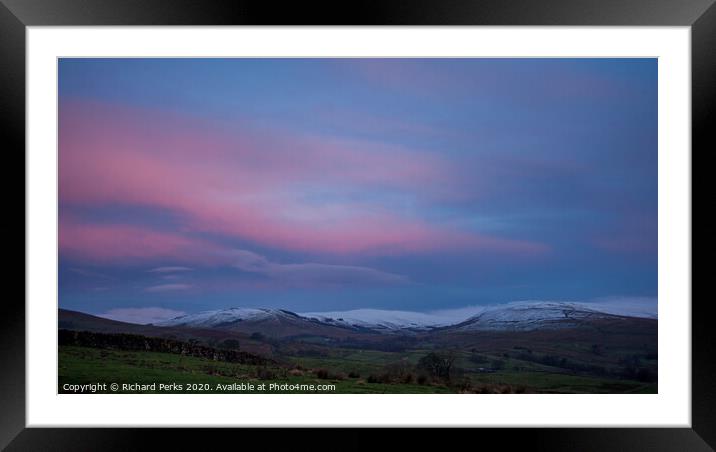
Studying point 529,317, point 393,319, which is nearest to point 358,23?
point 393,319

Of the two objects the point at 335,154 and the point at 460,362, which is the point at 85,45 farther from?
the point at 460,362

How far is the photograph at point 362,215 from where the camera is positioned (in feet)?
12.7

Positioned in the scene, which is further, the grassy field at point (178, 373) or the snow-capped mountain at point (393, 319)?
the snow-capped mountain at point (393, 319)

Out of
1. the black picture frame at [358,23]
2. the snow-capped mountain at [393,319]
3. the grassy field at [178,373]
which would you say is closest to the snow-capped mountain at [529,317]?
the snow-capped mountain at [393,319]

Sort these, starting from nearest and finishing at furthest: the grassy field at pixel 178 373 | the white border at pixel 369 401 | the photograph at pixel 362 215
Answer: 1. the white border at pixel 369 401
2. the grassy field at pixel 178 373
3. the photograph at pixel 362 215

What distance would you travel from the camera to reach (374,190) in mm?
3920

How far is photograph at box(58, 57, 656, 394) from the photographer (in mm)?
3857

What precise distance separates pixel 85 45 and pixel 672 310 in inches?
122

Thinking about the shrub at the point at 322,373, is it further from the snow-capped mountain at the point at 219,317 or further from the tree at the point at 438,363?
the tree at the point at 438,363

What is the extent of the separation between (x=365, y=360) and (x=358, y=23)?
230cm

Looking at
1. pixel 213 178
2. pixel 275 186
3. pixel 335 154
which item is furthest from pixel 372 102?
pixel 213 178

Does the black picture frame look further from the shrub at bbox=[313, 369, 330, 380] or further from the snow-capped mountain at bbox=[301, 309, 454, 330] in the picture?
the snow-capped mountain at bbox=[301, 309, 454, 330]

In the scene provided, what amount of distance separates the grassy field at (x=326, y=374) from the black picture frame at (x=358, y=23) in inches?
44.0

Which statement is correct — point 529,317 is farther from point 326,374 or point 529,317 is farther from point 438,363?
point 326,374
